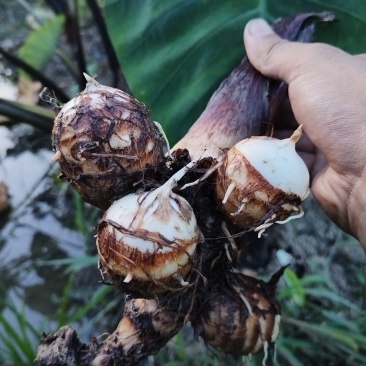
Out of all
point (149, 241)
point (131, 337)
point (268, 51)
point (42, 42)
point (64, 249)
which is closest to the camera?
point (149, 241)

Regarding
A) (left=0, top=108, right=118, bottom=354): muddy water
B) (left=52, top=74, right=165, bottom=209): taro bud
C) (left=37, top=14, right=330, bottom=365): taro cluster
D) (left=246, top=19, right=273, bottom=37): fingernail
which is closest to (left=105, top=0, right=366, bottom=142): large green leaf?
(left=246, top=19, right=273, bottom=37): fingernail

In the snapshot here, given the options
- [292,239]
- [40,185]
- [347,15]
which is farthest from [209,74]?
[40,185]

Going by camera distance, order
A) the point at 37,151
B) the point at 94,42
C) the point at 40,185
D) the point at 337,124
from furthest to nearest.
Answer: the point at 94,42, the point at 37,151, the point at 40,185, the point at 337,124

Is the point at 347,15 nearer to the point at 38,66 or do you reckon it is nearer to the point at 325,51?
the point at 325,51

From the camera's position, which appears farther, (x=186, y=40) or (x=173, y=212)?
(x=186, y=40)

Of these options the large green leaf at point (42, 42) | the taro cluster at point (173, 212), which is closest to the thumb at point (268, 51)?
the taro cluster at point (173, 212)

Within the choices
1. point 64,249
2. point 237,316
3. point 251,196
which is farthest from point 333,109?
point 64,249

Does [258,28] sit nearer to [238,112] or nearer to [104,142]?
[238,112]

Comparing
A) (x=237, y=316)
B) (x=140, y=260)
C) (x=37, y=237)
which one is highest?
(x=140, y=260)
